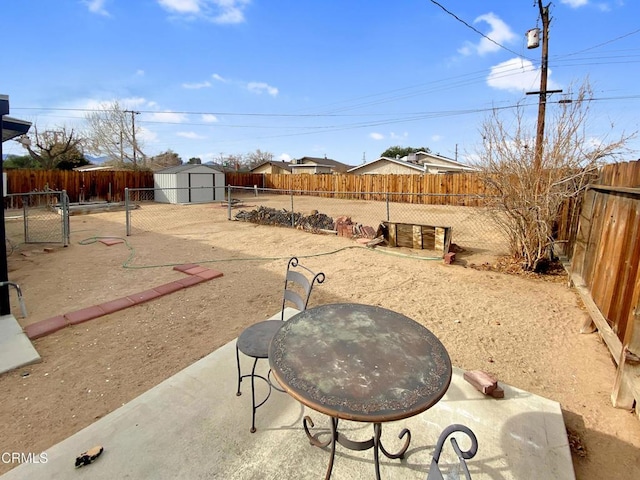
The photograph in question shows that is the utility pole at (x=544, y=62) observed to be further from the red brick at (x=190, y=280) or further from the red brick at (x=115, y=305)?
the red brick at (x=115, y=305)

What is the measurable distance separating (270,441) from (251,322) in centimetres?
182

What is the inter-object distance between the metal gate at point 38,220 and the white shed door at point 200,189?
20.0 ft

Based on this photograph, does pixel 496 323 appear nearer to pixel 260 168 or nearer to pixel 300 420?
pixel 300 420

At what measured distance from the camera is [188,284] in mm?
4703

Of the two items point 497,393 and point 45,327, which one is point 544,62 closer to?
point 497,393

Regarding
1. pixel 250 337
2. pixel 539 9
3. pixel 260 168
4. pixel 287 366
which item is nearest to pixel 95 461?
pixel 250 337

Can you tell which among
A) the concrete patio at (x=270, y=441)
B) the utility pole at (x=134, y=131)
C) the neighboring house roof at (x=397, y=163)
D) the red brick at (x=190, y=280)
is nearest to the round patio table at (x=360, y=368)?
the concrete patio at (x=270, y=441)

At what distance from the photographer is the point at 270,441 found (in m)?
1.84

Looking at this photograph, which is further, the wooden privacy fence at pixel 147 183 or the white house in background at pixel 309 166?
the white house in background at pixel 309 166

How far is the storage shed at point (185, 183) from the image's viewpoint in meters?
17.8

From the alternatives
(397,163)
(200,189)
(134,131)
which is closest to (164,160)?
(134,131)

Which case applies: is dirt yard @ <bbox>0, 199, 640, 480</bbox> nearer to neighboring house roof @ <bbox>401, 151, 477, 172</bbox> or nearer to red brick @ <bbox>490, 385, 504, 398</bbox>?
red brick @ <bbox>490, 385, 504, 398</bbox>

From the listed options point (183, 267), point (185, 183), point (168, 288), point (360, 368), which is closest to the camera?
point (360, 368)

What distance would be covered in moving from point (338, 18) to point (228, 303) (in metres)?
8.53
